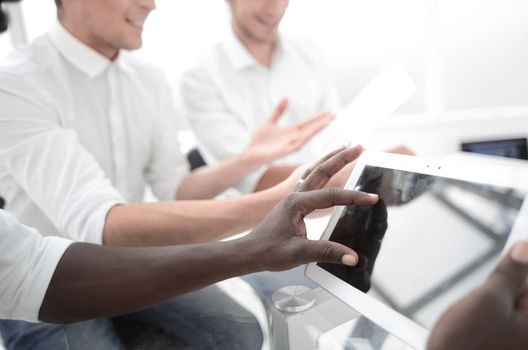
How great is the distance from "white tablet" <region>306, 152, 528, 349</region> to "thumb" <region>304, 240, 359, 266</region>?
2 cm

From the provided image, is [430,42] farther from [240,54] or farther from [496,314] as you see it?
[496,314]

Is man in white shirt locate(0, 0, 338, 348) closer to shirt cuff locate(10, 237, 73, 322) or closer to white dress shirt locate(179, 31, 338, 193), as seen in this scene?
shirt cuff locate(10, 237, 73, 322)

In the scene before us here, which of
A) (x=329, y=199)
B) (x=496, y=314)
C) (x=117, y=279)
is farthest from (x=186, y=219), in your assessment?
(x=496, y=314)

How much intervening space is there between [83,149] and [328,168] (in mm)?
345

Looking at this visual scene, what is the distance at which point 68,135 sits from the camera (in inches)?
21.9

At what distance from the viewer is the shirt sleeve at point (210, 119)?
933mm

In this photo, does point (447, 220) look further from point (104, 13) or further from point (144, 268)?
point (104, 13)

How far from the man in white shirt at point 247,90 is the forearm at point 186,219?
0.28m

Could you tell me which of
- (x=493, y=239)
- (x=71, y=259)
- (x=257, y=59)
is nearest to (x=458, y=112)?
(x=257, y=59)

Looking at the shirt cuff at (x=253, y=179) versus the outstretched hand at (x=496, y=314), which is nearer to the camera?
the outstretched hand at (x=496, y=314)

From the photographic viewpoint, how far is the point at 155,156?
2.79ft

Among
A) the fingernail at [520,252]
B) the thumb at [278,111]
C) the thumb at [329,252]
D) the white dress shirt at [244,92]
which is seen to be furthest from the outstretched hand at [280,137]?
the fingernail at [520,252]

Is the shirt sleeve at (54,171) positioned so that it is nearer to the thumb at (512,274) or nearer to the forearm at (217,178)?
the forearm at (217,178)

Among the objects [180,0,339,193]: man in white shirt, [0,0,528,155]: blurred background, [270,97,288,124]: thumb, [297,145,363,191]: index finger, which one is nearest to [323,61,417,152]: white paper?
[297,145,363,191]: index finger
